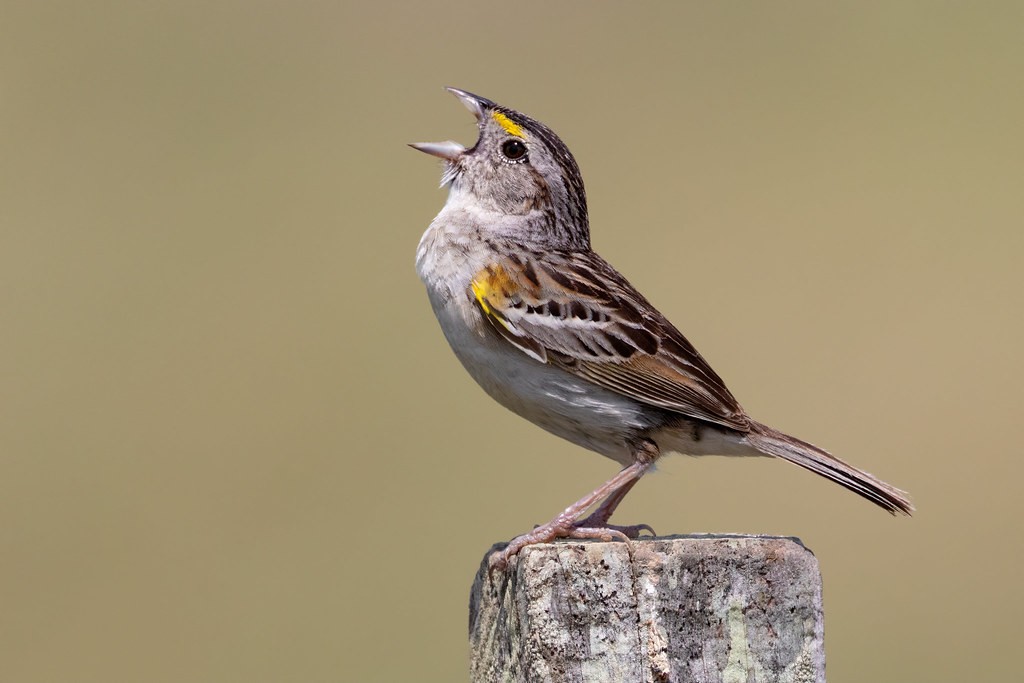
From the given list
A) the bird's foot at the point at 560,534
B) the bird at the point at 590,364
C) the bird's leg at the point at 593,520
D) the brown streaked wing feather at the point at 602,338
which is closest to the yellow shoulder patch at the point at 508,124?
the bird at the point at 590,364

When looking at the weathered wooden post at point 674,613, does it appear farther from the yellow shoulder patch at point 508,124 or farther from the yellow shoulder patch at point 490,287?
the yellow shoulder patch at point 508,124

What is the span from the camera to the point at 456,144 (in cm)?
634

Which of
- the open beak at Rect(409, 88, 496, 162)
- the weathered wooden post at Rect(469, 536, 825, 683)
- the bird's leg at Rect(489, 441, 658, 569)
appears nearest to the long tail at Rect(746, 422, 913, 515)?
the bird's leg at Rect(489, 441, 658, 569)

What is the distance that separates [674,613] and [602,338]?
2.14 metres

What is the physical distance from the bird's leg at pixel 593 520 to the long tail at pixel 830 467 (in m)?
0.44

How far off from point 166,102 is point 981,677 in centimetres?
1241

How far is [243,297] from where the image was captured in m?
13.7

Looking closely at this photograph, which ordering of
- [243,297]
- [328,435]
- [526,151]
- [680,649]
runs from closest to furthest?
[680,649], [526,151], [328,435], [243,297]

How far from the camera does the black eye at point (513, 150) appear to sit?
6.25 m

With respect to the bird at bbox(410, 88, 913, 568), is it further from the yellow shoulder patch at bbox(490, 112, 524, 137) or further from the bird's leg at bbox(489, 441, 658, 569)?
the yellow shoulder patch at bbox(490, 112, 524, 137)

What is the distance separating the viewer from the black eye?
6.25 meters

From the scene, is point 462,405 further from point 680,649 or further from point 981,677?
point 680,649

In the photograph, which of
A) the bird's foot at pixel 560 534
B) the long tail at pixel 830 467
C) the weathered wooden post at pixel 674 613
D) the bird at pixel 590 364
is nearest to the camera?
the weathered wooden post at pixel 674 613

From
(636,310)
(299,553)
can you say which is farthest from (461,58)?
(636,310)
